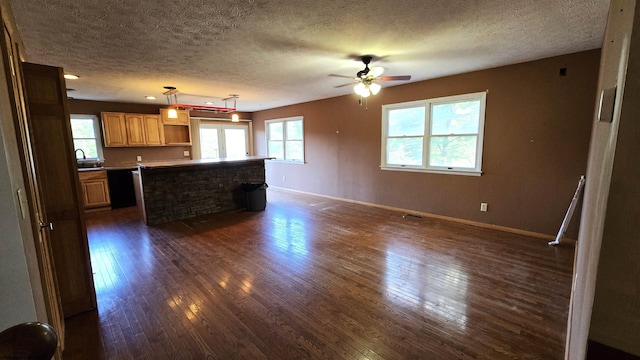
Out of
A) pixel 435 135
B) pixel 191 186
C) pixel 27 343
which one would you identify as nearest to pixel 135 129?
pixel 191 186

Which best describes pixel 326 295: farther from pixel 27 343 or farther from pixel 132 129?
pixel 132 129

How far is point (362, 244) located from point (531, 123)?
2.93 m

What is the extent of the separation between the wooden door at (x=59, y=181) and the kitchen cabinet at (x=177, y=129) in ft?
17.5

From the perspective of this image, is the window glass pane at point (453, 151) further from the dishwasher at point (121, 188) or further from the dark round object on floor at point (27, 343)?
the dishwasher at point (121, 188)

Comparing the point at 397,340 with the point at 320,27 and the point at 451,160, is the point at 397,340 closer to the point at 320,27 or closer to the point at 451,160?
the point at 320,27

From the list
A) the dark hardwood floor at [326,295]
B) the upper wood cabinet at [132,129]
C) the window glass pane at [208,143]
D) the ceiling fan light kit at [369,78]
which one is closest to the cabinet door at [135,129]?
the upper wood cabinet at [132,129]

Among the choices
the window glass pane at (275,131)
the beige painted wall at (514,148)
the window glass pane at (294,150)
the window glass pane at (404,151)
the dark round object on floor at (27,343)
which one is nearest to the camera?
the dark round object on floor at (27,343)

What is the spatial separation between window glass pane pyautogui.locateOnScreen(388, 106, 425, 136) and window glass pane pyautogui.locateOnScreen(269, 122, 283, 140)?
365 cm

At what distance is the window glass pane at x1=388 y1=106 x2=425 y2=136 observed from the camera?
4.93 m

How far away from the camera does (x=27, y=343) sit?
2.50 feet

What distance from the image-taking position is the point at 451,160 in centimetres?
463

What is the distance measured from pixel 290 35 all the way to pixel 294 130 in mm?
4848

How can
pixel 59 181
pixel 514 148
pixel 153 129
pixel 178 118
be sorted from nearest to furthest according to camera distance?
pixel 59 181 < pixel 514 148 < pixel 153 129 < pixel 178 118

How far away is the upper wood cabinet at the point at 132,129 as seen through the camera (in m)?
6.16
